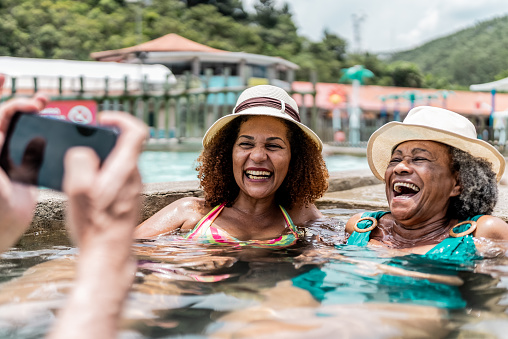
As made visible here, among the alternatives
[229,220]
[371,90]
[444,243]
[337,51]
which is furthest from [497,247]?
[337,51]

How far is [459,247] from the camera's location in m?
2.84

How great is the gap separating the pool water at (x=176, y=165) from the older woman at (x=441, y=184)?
18.0 feet

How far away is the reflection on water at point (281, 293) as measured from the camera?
5.84ft

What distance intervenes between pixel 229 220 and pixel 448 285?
1.62 m

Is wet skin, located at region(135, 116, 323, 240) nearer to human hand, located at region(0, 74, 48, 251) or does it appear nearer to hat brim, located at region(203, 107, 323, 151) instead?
hat brim, located at region(203, 107, 323, 151)

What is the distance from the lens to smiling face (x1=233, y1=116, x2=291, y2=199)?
340 centimetres

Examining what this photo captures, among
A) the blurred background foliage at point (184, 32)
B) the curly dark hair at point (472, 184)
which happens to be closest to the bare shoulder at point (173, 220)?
the curly dark hair at point (472, 184)

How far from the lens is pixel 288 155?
3.52 meters

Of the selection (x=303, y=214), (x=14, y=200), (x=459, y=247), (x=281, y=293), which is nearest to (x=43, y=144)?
(x=14, y=200)

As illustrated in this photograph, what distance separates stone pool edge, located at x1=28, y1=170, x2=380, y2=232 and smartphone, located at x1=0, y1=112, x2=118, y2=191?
2645 mm

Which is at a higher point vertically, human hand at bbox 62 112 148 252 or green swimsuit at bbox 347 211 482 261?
human hand at bbox 62 112 148 252

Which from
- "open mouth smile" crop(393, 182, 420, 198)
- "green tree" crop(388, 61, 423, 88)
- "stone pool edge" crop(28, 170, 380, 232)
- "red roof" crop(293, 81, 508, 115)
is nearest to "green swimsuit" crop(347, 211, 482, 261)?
"open mouth smile" crop(393, 182, 420, 198)

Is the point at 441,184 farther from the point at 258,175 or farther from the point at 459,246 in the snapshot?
the point at 258,175

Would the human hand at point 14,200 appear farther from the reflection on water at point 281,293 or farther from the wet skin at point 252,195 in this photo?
the wet skin at point 252,195
